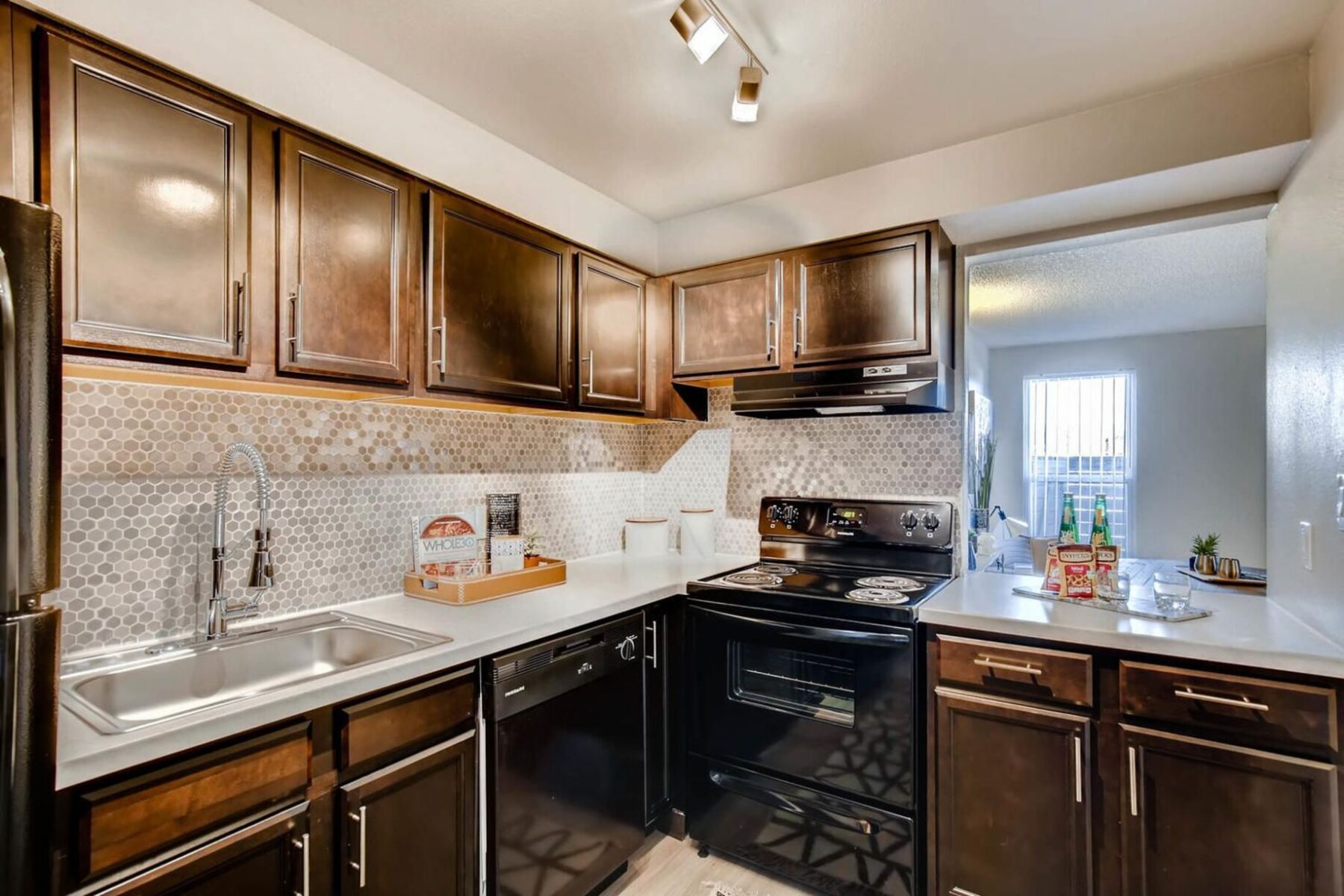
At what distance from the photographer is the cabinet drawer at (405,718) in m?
1.37

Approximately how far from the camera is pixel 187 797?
1.13 meters

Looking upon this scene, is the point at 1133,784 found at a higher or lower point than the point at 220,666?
lower

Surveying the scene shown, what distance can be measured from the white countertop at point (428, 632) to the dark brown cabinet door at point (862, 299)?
1.01 metres

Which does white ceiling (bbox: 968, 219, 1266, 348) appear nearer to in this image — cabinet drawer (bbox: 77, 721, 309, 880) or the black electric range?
the black electric range

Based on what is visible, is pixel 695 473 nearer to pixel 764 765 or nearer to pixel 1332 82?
pixel 764 765

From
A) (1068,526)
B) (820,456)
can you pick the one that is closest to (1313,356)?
(1068,526)

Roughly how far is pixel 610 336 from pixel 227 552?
1486mm

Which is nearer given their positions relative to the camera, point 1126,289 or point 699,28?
point 699,28

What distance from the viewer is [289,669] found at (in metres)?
1.73

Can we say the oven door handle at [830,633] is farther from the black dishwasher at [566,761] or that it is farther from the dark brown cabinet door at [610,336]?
the dark brown cabinet door at [610,336]

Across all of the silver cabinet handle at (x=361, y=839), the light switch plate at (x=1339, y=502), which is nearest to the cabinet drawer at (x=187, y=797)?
the silver cabinet handle at (x=361, y=839)

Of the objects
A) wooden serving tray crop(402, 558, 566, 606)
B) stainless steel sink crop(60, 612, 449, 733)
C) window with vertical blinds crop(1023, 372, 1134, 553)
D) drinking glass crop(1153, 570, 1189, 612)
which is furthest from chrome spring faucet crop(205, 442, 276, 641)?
window with vertical blinds crop(1023, 372, 1134, 553)

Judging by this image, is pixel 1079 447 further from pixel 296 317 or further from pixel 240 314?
pixel 240 314

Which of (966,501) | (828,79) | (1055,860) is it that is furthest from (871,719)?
(828,79)
